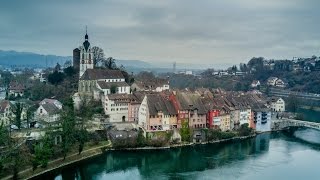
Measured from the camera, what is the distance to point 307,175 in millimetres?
34562

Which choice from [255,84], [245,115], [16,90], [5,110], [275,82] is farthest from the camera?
[275,82]

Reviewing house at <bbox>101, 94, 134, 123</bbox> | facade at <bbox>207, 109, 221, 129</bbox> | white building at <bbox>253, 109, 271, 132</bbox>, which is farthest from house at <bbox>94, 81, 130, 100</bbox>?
white building at <bbox>253, 109, 271, 132</bbox>

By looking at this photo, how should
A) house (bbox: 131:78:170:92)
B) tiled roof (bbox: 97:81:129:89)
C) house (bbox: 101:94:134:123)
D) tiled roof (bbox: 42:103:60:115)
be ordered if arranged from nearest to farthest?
tiled roof (bbox: 42:103:60:115) → house (bbox: 101:94:134:123) → tiled roof (bbox: 97:81:129:89) → house (bbox: 131:78:170:92)

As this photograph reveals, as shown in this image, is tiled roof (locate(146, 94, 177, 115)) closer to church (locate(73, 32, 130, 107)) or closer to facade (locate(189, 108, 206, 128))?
facade (locate(189, 108, 206, 128))

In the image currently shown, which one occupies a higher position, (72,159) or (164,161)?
(72,159)

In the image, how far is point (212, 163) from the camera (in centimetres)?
3794

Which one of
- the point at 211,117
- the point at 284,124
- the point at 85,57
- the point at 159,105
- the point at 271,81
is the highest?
the point at 85,57

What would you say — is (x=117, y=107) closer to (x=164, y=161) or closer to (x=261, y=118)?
(x=164, y=161)

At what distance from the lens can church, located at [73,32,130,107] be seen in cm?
5041

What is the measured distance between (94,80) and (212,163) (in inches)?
807

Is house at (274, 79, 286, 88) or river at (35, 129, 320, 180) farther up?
house at (274, 79, 286, 88)

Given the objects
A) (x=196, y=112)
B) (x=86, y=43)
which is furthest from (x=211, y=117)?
(x=86, y=43)

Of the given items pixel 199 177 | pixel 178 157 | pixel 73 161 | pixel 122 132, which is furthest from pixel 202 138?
pixel 73 161

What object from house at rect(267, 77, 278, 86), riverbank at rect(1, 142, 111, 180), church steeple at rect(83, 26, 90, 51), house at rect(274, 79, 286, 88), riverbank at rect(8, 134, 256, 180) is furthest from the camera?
house at rect(267, 77, 278, 86)
